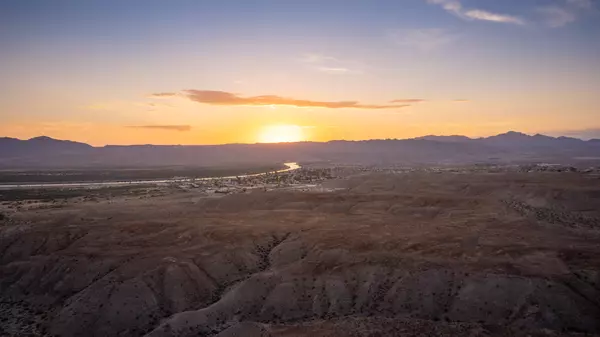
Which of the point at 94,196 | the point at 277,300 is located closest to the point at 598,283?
the point at 277,300

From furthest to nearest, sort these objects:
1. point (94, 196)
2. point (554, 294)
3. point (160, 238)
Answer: point (94, 196) < point (160, 238) < point (554, 294)

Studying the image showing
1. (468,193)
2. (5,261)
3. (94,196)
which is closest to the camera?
(5,261)

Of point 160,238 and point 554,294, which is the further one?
point 160,238

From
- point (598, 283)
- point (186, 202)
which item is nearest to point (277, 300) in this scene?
point (598, 283)

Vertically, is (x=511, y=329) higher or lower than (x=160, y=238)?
lower

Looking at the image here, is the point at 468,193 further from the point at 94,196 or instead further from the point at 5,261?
the point at 94,196

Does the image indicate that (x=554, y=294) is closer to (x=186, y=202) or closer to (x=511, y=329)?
(x=511, y=329)
